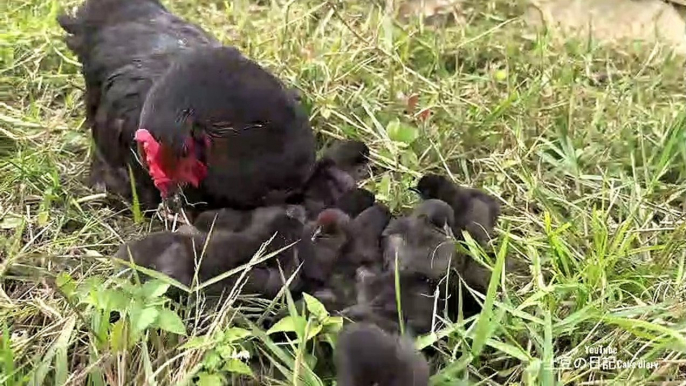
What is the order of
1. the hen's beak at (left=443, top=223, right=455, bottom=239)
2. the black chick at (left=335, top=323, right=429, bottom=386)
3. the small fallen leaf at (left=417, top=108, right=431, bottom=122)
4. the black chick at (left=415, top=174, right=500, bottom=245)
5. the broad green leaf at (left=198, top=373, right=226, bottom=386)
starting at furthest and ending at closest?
1. the small fallen leaf at (left=417, top=108, right=431, bottom=122)
2. the black chick at (left=415, top=174, right=500, bottom=245)
3. the hen's beak at (left=443, top=223, right=455, bottom=239)
4. the broad green leaf at (left=198, top=373, right=226, bottom=386)
5. the black chick at (left=335, top=323, right=429, bottom=386)

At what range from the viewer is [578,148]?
2.53 metres

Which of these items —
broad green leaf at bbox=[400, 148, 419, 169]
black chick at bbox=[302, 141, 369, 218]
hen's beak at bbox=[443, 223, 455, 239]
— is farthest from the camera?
broad green leaf at bbox=[400, 148, 419, 169]

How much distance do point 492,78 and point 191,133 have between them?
1254 mm

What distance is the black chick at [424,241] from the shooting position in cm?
180

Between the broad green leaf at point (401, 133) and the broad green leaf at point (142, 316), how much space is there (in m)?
1.12

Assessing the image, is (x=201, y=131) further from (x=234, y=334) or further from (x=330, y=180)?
(x=234, y=334)

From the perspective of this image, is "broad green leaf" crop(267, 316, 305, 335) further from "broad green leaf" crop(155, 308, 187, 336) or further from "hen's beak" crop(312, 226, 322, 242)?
"hen's beak" crop(312, 226, 322, 242)

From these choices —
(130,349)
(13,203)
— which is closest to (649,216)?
(130,349)

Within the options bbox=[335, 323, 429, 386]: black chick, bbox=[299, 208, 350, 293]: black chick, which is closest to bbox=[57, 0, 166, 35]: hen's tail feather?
bbox=[299, 208, 350, 293]: black chick

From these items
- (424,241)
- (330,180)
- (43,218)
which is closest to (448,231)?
(424,241)

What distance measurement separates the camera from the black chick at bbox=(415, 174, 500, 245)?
1.99 meters

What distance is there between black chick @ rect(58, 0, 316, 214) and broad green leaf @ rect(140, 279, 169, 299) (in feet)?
1.40

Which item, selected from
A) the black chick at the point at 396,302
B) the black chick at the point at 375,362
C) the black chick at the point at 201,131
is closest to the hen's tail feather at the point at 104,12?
the black chick at the point at 201,131

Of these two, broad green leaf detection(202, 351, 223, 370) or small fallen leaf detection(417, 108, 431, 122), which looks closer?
broad green leaf detection(202, 351, 223, 370)
